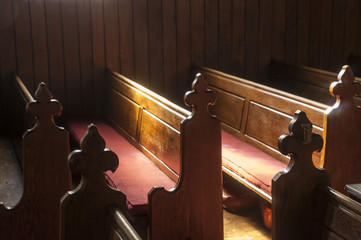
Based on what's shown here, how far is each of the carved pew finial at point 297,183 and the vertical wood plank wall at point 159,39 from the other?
146 inches

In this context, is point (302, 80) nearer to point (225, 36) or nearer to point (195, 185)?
point (225, 36)

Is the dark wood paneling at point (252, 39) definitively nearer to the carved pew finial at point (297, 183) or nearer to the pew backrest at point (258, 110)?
the pew backrest at point (258, 110)

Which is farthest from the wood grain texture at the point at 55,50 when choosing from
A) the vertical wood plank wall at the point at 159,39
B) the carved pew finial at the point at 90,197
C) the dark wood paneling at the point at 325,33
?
the carved pew finial at the point at 90,197

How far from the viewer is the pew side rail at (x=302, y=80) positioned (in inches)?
196

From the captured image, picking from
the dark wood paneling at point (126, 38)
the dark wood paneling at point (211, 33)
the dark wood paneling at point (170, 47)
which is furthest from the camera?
the dark wood paneling at point (211, 33)

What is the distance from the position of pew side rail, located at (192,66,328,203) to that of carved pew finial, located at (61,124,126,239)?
5.88 ft

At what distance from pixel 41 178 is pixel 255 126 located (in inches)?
76.9

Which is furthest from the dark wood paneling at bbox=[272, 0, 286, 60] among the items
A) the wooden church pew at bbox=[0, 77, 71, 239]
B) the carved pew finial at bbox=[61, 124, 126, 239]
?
the carved pew finial at bbox=[61, 124, 126, 239]

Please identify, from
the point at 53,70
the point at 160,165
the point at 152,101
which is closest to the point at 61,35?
the point at 53,70

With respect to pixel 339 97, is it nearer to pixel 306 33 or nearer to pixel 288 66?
pixel 288 66

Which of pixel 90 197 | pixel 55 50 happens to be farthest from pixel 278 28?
pixel 90 197

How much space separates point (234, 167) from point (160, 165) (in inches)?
21.8

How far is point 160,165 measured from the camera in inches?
145

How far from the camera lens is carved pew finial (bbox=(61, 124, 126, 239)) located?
179cm
